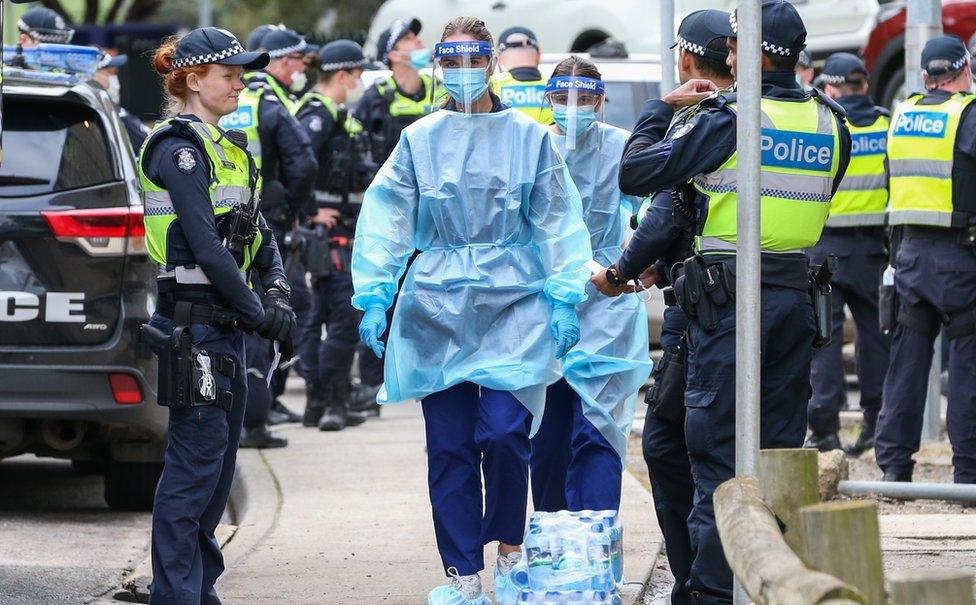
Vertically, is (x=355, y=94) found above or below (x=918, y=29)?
below

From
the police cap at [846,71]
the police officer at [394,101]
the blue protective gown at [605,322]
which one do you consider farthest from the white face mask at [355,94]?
the blue protective gown at [605,322]

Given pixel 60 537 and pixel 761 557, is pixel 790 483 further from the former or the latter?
pixel 60 537

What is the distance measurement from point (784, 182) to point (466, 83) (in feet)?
4.02

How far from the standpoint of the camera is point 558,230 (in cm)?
558

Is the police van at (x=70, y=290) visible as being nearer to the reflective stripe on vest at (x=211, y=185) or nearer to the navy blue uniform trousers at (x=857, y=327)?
the reflective stripe on vest at (x=211, y=185)

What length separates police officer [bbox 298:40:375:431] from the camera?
988cm

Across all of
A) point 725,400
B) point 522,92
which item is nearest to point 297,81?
point 522,92

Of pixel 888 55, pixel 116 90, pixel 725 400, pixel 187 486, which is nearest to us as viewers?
pixel 725 400

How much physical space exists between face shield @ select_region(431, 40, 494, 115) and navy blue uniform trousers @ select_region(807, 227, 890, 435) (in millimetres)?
3885

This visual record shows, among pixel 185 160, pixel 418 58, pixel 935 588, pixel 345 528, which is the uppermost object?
pixel 185 160

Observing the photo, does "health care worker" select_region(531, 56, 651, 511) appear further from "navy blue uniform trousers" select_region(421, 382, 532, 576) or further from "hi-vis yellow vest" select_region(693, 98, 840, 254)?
"hi-vis yellow vest" select_region(693, 98, 840, 254)

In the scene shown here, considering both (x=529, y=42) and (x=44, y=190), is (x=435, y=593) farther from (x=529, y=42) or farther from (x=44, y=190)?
(x=529, y=42)

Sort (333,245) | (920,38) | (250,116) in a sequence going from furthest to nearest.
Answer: (333,245) < (250,116) < (920,38)

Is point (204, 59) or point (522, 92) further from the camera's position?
point (522, 92)
